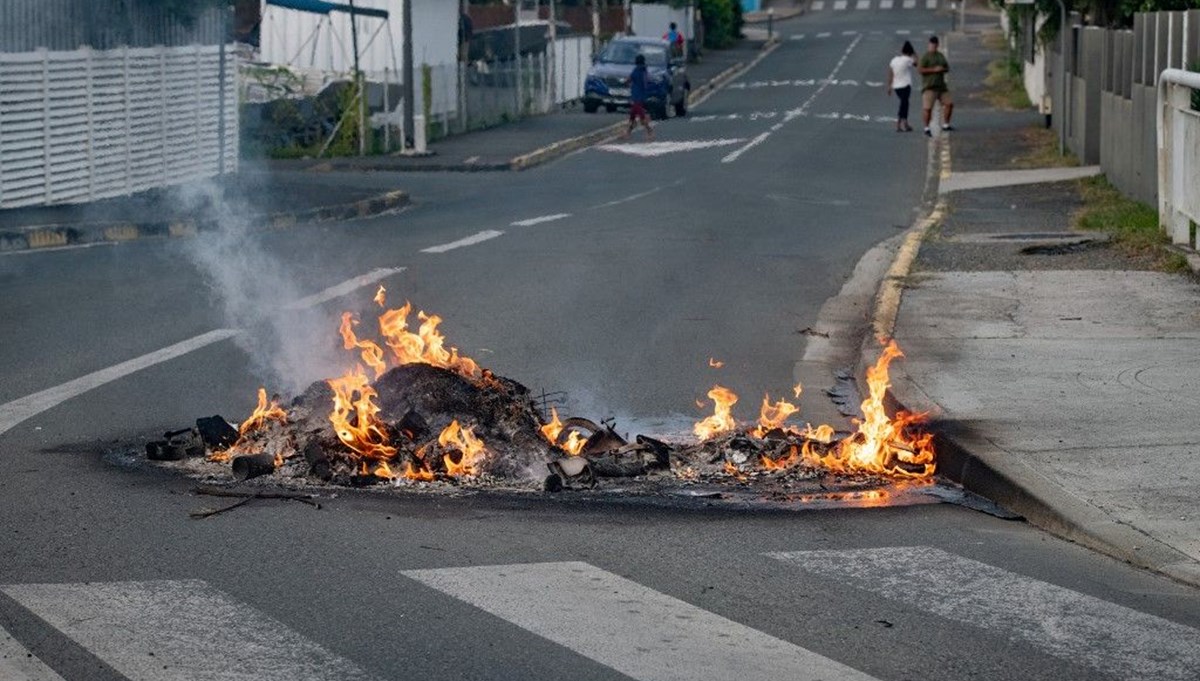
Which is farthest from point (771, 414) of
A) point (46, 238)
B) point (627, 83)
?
point (627, 83)

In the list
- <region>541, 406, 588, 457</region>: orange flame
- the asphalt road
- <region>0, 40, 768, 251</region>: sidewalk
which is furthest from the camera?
<region>0, 40, 768, 251</region>: sidewalk

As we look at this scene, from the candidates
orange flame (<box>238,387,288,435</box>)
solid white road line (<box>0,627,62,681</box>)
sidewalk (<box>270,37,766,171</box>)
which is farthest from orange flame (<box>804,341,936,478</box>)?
sidewalk (<box>270,37,766,171</box>)

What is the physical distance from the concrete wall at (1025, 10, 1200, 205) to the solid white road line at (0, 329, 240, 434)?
8.47 metres

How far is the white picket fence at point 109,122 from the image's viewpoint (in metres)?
21.7

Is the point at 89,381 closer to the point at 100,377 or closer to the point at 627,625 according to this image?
the point at 100,377

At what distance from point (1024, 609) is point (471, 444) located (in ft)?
9.33

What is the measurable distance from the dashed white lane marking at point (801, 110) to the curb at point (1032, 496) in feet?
72.7

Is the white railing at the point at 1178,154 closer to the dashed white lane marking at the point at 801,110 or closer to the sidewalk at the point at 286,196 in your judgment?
the sidewalk at the point at 286,196

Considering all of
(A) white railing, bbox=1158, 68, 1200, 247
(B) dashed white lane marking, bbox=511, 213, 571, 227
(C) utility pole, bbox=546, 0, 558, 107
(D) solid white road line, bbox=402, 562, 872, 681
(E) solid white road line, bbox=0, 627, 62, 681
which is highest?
(C) utility pole, bbox=546, 0, 558, 107

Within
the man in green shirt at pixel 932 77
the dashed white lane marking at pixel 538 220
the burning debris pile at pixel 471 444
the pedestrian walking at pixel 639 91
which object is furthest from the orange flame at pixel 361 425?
the man in green shirt at pixel 932 77

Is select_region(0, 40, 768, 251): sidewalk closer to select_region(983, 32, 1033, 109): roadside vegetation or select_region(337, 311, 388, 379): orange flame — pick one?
select_region(337, 311, 388, 379): orange flame

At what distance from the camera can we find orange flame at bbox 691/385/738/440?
9016mm

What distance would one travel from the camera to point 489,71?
4153 cm

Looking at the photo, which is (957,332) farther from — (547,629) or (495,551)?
(547,629)
